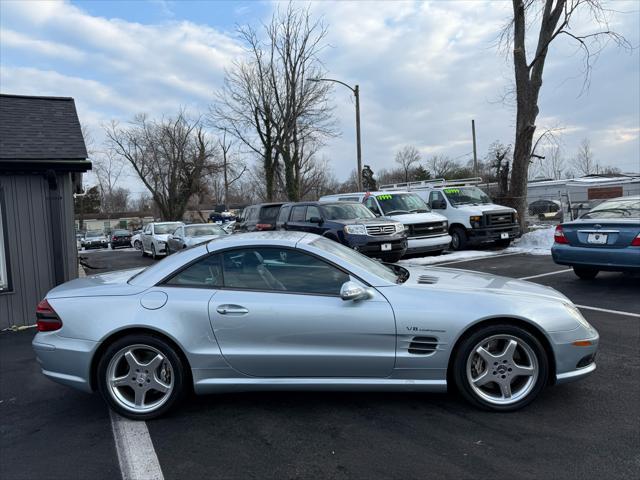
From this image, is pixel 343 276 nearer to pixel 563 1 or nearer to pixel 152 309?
pixel 152 309

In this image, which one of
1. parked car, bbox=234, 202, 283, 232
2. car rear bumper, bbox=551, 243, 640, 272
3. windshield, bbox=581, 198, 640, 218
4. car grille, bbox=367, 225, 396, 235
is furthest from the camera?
parked car, bbox=234, 202, 283, 232

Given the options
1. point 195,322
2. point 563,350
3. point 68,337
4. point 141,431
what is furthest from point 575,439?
point 68,337

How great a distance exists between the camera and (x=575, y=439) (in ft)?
10.4

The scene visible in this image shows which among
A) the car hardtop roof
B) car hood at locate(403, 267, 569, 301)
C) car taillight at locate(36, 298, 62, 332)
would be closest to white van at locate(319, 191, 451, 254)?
car hood at locate(403, 267, 569, 301)

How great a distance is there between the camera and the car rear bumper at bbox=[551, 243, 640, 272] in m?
7.44

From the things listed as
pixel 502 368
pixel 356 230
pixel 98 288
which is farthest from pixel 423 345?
pixel 356 230

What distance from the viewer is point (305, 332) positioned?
11.7ft

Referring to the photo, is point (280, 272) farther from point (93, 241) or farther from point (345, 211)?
point (93, 241)

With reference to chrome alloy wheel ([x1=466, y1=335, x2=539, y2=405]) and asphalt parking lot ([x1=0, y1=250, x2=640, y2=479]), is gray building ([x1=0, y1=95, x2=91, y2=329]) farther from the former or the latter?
chrome alloy wheel ([x1=466, y1=335, x2=539, y2=405])

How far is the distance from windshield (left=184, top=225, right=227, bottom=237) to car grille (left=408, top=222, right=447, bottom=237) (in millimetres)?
6991

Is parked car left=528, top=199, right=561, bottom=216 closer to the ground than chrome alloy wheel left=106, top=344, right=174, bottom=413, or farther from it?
farther from it

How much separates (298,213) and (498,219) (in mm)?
6156

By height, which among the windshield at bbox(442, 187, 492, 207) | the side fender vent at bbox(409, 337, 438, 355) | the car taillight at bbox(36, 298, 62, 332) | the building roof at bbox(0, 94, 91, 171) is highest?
the building roof at bbox(0, 94, 91, 171)

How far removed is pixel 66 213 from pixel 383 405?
20.7ft
